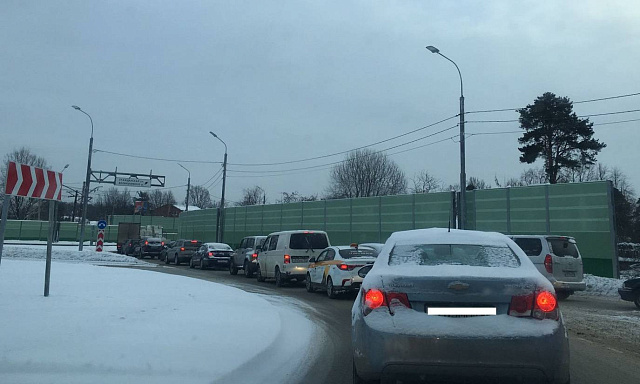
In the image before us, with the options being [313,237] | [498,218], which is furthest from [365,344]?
[498,218]

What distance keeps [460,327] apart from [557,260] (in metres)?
12.5

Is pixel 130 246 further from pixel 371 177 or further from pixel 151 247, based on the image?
pixel 371 177

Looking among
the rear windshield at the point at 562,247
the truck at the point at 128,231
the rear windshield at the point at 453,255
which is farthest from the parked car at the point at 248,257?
the truck at the point at 128,231

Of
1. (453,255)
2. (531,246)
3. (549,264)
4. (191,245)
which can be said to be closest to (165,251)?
(191,245)

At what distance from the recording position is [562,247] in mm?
15586

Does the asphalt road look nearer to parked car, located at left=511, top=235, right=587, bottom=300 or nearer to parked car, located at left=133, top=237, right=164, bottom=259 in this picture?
parked car, located at left=511, top=235, right=587, bottom=300

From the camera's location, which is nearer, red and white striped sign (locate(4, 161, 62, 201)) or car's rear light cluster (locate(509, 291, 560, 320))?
car's rear light cluster (locate(509, 291, 560, 320))

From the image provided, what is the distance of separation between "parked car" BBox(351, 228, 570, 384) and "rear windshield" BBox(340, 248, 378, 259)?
10.4 meters

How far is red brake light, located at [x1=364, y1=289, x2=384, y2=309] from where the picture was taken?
456 centimetres

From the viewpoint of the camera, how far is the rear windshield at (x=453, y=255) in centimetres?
507

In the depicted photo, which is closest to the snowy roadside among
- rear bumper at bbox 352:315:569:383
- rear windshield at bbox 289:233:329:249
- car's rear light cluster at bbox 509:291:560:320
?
rear windshield at bbox 289:233:329:249

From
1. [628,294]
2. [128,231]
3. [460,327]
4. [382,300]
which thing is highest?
[128,231]

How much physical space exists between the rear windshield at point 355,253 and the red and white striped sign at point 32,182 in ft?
26.3

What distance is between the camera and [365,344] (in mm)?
4488
